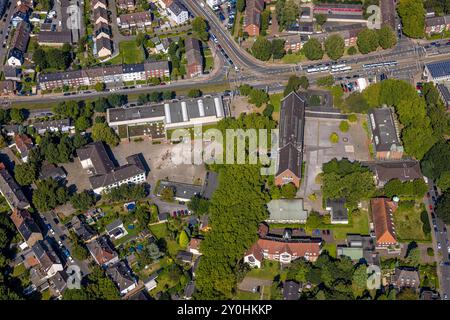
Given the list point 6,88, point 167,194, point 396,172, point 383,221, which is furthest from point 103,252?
point 396,172

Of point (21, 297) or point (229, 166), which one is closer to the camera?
point (21, 297)

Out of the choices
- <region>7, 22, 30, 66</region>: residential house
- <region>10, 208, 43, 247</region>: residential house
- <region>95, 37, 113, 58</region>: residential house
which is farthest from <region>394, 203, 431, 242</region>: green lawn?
<region>7, 22, 30, 66</region>: residential house

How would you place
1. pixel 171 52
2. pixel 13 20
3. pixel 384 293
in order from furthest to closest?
pixel 13 20, pixel 171 52, pixel 384 293

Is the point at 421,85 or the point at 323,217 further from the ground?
the point at 421,85

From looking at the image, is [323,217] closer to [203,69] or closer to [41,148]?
[203,69]

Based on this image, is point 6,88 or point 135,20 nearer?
point 6,88

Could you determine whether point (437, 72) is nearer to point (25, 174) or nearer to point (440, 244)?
point (440, 244)

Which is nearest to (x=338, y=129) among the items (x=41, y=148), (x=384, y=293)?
(x=384, y=293)

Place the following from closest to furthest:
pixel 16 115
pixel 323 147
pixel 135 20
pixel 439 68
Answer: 1. pixel 323 147
2. pixel 16 115
3. pixel 439 68
4. pixel 135 20
